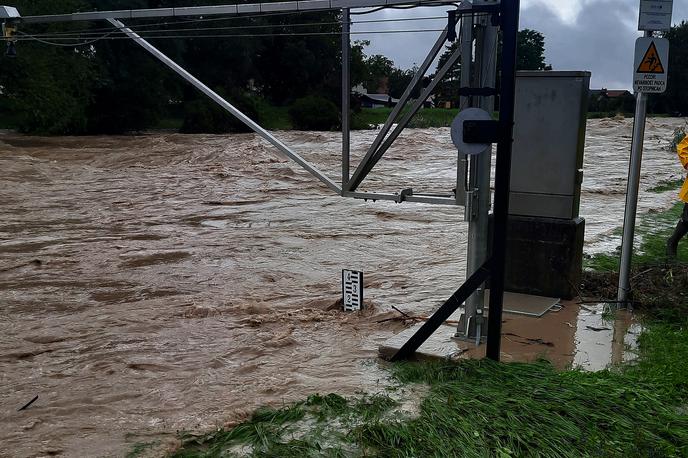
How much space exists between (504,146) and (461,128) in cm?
33

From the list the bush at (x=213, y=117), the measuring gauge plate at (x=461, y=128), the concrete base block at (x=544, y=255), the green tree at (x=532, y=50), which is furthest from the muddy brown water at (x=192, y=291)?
the green tree at (x=532, y=50)

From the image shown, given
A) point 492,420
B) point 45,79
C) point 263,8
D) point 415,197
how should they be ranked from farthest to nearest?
point 45,79, point 263,8, point 415,197, point 492,420

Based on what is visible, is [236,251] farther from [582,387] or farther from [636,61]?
[582,387]

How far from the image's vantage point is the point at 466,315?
21.3ft

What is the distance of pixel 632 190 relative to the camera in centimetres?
751

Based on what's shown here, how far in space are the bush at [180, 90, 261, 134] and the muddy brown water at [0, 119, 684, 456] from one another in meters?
21.3

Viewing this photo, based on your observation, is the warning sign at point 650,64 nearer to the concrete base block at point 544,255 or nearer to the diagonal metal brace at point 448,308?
the concrete base block at point 544,255

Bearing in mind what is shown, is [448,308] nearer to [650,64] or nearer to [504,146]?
[504,146]

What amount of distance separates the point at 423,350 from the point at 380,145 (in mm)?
2077

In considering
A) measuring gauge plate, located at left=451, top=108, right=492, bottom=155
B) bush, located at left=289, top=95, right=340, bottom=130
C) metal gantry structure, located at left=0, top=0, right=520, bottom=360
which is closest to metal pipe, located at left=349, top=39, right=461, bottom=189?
metal gantry structure, located at left=0, top=0, right=520, bottom=360

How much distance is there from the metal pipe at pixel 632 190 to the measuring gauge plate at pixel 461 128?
9.22 feet

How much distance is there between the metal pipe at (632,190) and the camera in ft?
24.3

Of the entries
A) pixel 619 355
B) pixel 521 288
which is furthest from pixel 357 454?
pixel 521 288

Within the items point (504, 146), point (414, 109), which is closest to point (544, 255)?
point (414, 109)
